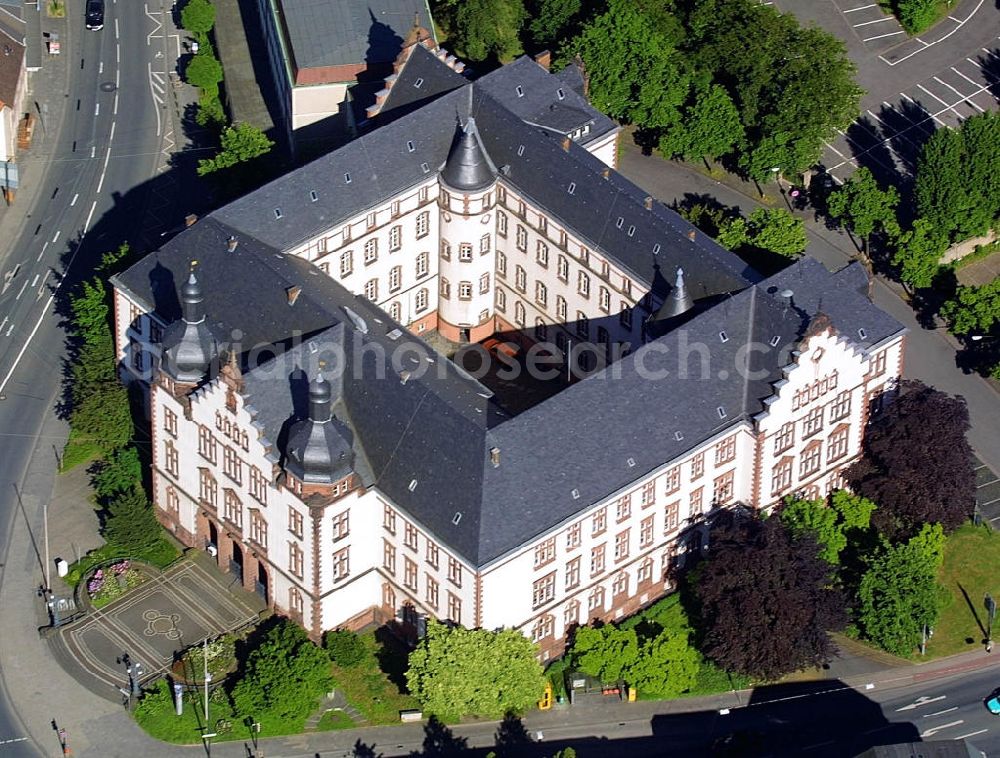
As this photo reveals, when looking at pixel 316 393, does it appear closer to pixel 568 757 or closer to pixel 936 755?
pixel 568 757

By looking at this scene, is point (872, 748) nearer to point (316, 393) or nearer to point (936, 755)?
point (936, 755)

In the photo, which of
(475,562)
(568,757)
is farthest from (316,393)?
(568,757)

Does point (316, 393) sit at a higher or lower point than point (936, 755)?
higher

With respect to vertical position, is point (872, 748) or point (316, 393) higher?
point (316, 393)

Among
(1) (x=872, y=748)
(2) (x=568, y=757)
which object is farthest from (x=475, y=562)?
(1) (x=872, y=748)

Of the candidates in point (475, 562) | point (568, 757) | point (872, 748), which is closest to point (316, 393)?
point (475, 562)

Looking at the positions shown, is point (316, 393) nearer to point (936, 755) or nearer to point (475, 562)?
point (475, 562)
